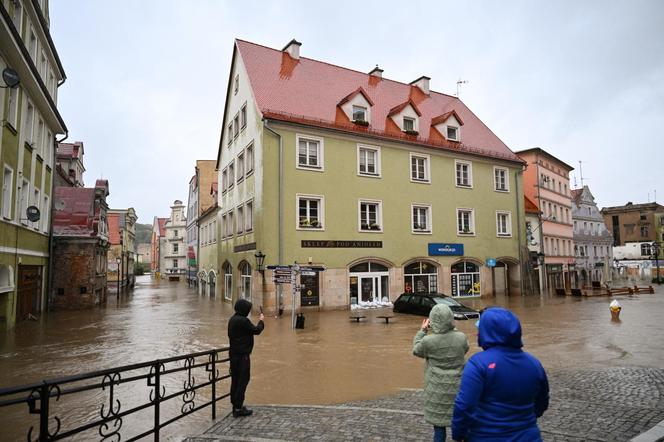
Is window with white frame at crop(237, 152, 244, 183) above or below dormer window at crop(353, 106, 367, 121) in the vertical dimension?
below

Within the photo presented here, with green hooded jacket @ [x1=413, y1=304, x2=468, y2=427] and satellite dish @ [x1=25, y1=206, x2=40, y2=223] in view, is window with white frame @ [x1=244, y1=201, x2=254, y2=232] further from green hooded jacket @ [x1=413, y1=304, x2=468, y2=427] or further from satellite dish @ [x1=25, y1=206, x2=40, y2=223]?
green hooded jacket @ [x1=413, y1=304, x2=468, y2=427]

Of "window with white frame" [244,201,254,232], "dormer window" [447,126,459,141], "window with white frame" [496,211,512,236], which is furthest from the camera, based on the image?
"window with white frame" [496,211,512,236]

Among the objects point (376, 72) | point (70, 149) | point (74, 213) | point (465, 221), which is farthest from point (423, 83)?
point (70, 149)

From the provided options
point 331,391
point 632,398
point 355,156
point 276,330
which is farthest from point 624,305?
point 331,391

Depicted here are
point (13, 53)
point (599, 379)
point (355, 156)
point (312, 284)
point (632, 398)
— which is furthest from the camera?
point (355, 156)

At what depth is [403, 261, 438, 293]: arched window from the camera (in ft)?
89.0

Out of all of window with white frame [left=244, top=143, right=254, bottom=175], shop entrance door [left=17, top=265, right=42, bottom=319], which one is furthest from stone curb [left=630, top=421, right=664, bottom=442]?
window with white frame [left=244, top=143, right=254, bottom=175]

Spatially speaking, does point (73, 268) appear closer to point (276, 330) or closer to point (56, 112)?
point (56, 112)

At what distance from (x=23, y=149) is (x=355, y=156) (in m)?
15.4

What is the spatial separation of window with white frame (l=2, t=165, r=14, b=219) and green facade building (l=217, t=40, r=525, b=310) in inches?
402

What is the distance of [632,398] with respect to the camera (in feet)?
23.3

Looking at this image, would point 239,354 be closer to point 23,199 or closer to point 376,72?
point 23,199

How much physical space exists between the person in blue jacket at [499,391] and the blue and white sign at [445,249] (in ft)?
81.7

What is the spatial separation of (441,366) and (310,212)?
19776mm
